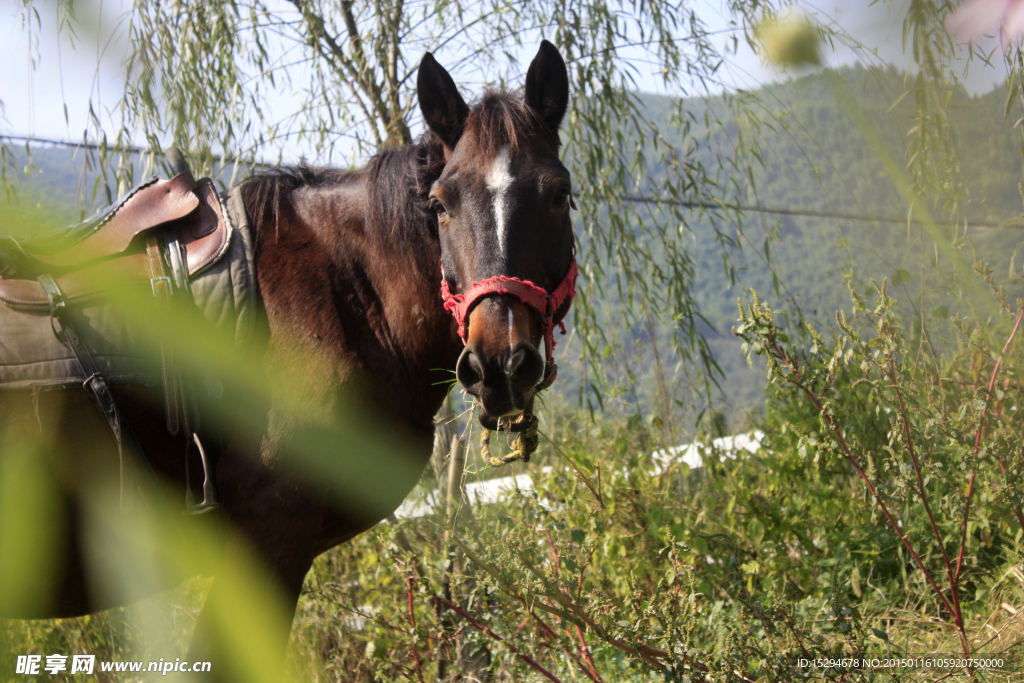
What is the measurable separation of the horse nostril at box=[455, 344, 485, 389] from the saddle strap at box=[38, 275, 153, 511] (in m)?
0.94

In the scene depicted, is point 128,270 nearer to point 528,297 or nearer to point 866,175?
point 528,297

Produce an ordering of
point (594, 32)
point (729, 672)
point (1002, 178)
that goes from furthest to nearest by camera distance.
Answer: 1. point (594, 32)
2. point (729, 672)
3. point (1002, 178)

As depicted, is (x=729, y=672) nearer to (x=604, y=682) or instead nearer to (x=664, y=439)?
(x=604, y=682)

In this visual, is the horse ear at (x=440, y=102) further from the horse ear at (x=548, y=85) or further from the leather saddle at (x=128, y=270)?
the leather saddle at (x=128, y=270)

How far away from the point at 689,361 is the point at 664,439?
0.85 metres

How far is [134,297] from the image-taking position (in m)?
1.79

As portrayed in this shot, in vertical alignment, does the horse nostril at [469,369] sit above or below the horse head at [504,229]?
below

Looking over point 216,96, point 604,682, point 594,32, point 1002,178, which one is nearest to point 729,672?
point 604,682

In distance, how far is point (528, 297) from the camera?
1603mm

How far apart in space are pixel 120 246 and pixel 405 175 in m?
0.85

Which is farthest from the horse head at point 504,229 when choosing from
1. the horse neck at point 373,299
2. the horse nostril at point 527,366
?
the horse neck at point 373,299

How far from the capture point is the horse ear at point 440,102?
1.95 metres

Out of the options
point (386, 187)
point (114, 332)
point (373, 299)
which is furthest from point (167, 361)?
point (386, 187)

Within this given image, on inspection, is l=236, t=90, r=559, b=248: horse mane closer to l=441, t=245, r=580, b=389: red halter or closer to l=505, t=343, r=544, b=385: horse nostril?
l=441, t=245, r=580, b=389: red halter
